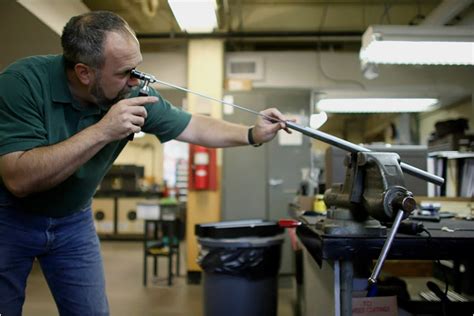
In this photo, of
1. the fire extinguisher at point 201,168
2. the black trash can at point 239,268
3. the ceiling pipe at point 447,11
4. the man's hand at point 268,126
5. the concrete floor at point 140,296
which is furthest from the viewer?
the fire extinguisher at point 201,168

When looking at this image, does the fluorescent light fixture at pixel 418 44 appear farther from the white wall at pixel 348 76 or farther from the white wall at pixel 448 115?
the white wall at pixel 448 115

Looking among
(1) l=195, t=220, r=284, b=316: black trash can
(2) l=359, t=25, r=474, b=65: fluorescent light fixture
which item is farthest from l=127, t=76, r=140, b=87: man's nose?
(2) l=359, t=25, r=474, b=65: fluorescent light fixture

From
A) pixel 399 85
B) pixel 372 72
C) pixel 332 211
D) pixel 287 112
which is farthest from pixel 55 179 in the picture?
pixel 399 85

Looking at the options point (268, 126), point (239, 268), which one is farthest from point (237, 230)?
point (268, 126)

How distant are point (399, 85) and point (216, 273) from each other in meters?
3.13

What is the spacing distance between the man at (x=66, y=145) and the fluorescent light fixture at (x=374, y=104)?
3281mm

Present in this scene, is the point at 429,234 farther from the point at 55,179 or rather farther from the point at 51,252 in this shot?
the point at 51,252

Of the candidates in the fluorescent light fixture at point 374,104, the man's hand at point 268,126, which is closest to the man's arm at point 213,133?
the man's hand at point 268,126

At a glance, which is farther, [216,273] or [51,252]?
[216,273]

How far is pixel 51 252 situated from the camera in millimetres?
1199

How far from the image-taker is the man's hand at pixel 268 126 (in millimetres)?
1315

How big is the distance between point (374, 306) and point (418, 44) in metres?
2.15

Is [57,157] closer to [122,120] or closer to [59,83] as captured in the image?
[122,120]

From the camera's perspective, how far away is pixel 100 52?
1054mm
